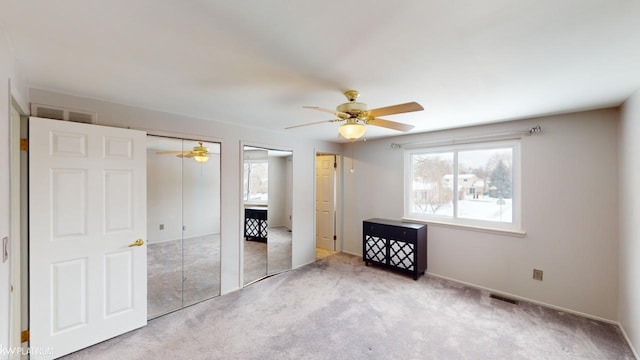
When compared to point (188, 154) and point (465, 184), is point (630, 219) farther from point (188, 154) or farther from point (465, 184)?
point (188, 154)

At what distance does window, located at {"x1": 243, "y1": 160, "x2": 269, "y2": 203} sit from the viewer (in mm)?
3665

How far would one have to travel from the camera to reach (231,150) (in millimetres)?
3490

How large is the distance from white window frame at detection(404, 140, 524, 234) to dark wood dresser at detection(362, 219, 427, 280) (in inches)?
11.8

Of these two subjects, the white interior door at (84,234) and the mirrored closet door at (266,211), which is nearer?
the white interior door at (84,234)

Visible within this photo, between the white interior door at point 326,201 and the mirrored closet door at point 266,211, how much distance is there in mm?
1271

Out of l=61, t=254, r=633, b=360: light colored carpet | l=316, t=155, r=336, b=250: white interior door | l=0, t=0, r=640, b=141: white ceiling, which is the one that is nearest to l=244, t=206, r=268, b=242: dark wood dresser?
l=61, t=254, r=633, b=360: light colored carpet

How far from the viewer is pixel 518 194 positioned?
132 inches

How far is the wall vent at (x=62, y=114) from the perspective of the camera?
87.4 inches

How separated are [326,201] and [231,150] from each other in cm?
256

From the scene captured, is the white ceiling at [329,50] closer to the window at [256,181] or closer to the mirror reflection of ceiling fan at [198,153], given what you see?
the mirror reflection of ceiling fan at [198,153]

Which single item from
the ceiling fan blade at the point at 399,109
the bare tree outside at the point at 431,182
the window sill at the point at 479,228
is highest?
the ceiling fan blade at the point at 399,109

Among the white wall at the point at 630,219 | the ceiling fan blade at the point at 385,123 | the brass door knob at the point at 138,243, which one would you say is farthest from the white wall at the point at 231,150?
the white wall at the point at 630,219

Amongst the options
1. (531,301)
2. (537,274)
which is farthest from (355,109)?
(531,301)

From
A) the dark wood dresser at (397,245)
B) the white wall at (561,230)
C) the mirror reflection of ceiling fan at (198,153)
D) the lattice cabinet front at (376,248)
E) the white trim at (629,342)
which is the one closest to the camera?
the white trim at (629,342)
